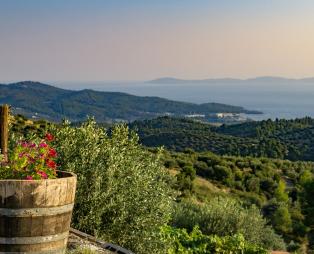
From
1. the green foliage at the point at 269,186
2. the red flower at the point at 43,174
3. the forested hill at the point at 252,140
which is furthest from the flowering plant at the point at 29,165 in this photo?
the forested hill at the point at 252,140

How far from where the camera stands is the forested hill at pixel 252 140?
88.1 meters

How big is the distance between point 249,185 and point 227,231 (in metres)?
28.2

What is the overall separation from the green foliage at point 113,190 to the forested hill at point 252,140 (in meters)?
73.3

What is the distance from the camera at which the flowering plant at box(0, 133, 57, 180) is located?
7816 millimetres

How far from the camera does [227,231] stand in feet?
66.3

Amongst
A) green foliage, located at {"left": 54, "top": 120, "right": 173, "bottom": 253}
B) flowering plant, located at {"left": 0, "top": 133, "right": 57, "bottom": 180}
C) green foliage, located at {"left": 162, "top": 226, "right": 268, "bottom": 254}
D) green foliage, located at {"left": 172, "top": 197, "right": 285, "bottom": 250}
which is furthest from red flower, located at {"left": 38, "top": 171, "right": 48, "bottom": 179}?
green foliage, located at {"left": 172, "top": 197, "right": 285, "bottom": 250}

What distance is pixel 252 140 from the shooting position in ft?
335

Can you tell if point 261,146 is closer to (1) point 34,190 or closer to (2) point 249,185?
(2) point 249,185

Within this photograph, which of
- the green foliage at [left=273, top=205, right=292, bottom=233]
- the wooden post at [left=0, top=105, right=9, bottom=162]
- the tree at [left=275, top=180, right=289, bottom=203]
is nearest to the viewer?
the wooden post at [left=0, top=105, right=9, bottom=162]

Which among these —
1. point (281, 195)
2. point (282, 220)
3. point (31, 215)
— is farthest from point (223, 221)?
point (281, 195)

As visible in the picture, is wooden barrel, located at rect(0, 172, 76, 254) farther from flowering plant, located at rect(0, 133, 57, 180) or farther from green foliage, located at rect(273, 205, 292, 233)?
green foliage, located at rect(273, 205, 292, 233)

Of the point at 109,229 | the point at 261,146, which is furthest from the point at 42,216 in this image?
the point at 261,146

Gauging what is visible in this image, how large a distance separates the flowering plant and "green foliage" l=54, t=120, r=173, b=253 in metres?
2.56

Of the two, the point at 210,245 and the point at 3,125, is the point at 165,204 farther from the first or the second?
the point at 3,125
